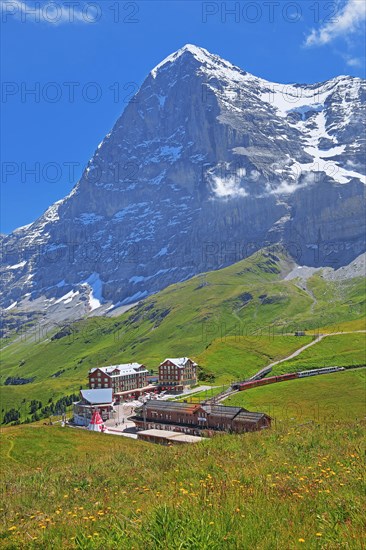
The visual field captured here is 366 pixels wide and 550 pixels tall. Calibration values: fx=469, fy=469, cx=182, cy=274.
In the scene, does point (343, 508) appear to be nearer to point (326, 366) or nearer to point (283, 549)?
point (283, 549)

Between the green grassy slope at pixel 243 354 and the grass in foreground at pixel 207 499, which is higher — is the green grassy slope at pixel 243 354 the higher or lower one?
the lower one

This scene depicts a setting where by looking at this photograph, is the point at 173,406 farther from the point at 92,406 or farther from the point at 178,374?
the point at 178,374

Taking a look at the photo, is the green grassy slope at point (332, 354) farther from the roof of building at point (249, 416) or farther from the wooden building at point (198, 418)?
the roof of building at point (249, 416)

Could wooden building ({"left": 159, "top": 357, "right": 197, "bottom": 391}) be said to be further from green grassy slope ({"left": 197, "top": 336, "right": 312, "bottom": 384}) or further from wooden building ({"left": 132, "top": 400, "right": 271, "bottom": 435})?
wooden building ({"left": 132, "top": 400, "right": 271, "bottom": 435})

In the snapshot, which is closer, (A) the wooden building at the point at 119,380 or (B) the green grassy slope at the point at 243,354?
(B) the green grassy slope at the point at 243,354

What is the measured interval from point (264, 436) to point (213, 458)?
7.48 m

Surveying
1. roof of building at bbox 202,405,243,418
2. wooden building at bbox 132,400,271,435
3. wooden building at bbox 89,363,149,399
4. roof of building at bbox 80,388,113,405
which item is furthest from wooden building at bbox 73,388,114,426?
roof of building at bbox 202,405,243,418

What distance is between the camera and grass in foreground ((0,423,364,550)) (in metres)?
8.20

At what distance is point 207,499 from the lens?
1090 cm

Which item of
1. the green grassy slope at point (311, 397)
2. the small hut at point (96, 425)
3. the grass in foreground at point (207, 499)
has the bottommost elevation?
the small hut at point (96, 425)

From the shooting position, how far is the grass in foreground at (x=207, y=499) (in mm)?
8195

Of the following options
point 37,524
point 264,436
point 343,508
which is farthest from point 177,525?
point 264,436

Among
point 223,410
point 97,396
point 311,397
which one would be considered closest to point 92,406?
point 97,396

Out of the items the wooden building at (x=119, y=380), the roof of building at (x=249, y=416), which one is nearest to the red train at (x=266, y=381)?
the roof of building at (x=249, y=416)
